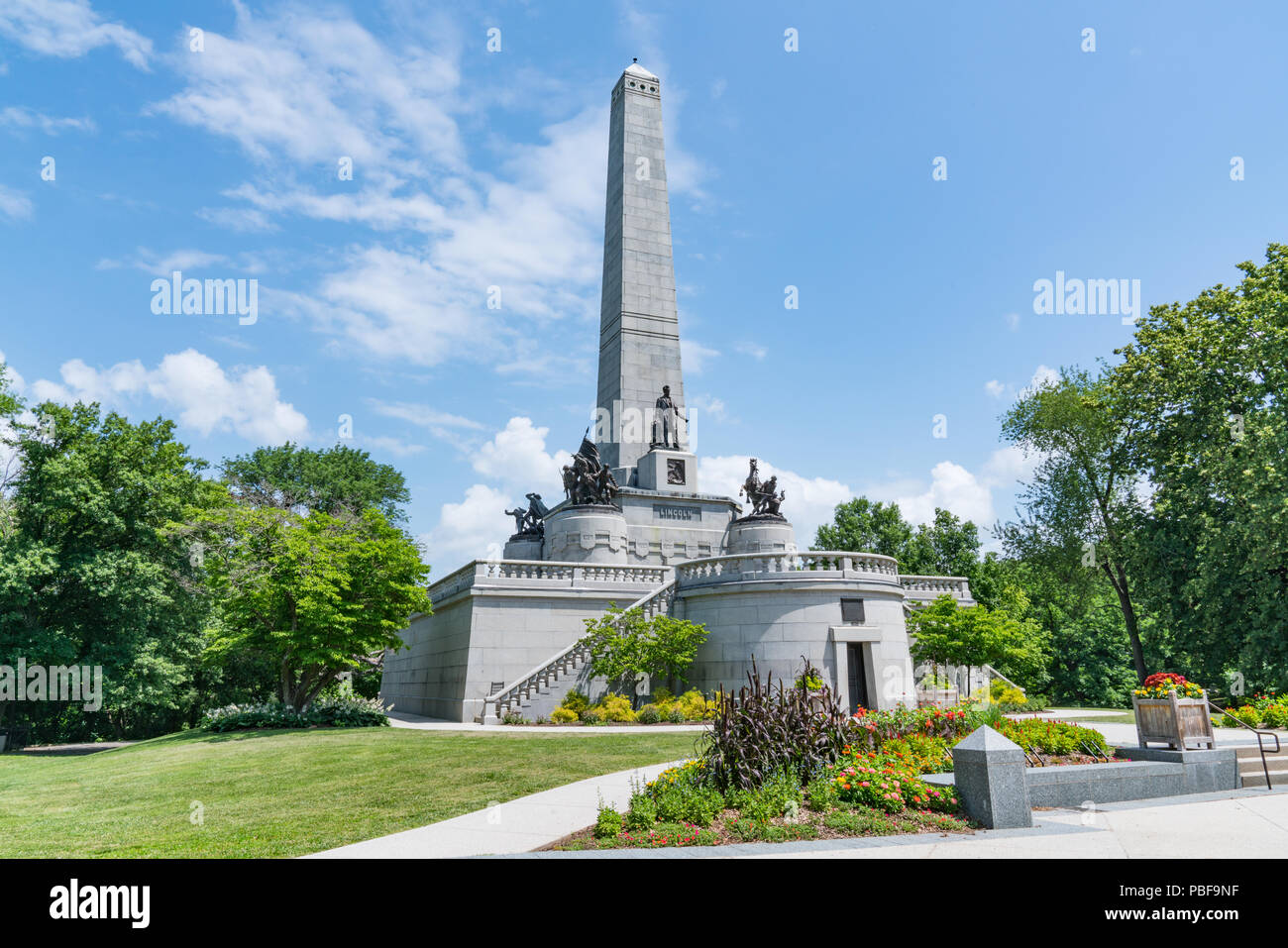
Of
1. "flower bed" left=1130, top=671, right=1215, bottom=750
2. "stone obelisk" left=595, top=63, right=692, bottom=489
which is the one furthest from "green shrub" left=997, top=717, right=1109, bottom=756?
"stone obelisk" left=595, top=63, right=692, bottom=489

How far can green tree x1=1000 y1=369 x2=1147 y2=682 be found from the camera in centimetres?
3859

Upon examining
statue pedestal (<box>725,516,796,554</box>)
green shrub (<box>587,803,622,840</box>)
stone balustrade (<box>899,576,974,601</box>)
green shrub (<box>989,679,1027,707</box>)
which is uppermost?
statue pedestal (<box>725,516,796,554</box>)

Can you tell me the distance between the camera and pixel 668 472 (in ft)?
129

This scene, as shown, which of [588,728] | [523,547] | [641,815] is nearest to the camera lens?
[641,815]

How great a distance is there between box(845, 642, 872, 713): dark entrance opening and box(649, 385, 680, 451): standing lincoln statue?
608 inches

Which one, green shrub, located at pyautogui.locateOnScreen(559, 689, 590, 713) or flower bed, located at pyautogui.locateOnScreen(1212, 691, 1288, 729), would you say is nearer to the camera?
flower bed, located at pyautogui.locateOnScreen(1212, 691, 1288, 729)

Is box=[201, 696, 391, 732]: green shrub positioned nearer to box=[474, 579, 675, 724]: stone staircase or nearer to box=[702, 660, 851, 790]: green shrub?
box=[474, 579, 675, 724]: stone staircase

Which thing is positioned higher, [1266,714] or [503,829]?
[503,829]

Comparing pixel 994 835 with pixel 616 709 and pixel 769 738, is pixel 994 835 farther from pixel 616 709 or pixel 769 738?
pixel 616 709

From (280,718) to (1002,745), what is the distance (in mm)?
22869

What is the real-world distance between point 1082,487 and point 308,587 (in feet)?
122

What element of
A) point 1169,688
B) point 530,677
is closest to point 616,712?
point 530,677
